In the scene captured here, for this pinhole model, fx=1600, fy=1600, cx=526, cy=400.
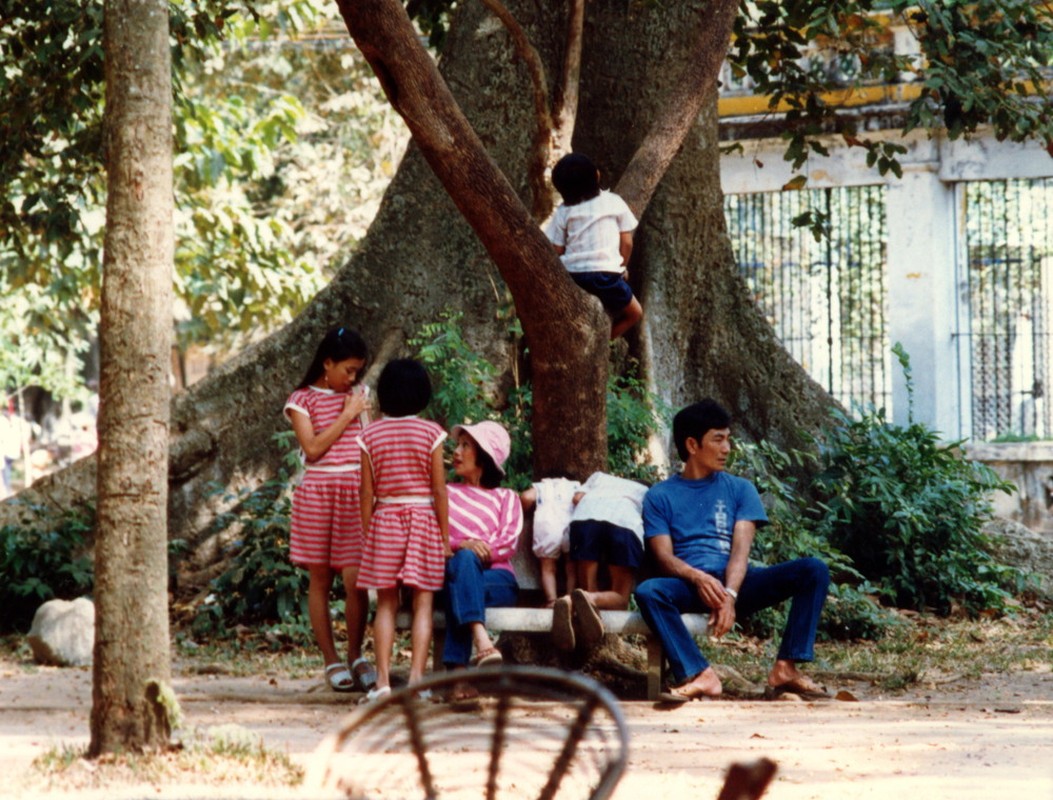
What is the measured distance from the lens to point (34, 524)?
10.4m

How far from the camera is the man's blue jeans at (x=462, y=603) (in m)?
6.73

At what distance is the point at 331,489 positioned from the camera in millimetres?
7301

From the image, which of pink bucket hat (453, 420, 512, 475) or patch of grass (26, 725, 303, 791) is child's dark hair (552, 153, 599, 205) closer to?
pink bucket hat (453, 420, 512, 475)

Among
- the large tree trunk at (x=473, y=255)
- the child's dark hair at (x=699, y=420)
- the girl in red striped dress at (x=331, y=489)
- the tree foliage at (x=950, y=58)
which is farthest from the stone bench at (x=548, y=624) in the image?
the large tree trunk at (x=473, y=255)

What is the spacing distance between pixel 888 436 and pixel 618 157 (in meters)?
2.63

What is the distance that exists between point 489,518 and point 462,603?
50 cm

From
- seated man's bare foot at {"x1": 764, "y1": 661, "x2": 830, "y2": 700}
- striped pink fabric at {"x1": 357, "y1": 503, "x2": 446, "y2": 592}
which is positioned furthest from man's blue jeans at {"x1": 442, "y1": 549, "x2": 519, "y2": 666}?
seated man's bare foot at {"x1": 764, "y1": 661, "x2": 830, "y2": 700}

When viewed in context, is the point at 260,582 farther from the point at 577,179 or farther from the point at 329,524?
the point at 577,179

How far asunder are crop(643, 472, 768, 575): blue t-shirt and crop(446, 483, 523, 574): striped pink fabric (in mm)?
594

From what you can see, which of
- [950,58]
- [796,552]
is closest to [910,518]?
[796,552]

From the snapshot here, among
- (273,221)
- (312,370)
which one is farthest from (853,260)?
(312,370)

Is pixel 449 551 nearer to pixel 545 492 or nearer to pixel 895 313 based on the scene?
pixel 545 492

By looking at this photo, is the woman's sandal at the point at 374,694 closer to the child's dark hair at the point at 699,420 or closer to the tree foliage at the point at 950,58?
the child's dark hair at the point at 699,420

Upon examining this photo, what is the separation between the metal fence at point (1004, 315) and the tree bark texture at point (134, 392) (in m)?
12.5
